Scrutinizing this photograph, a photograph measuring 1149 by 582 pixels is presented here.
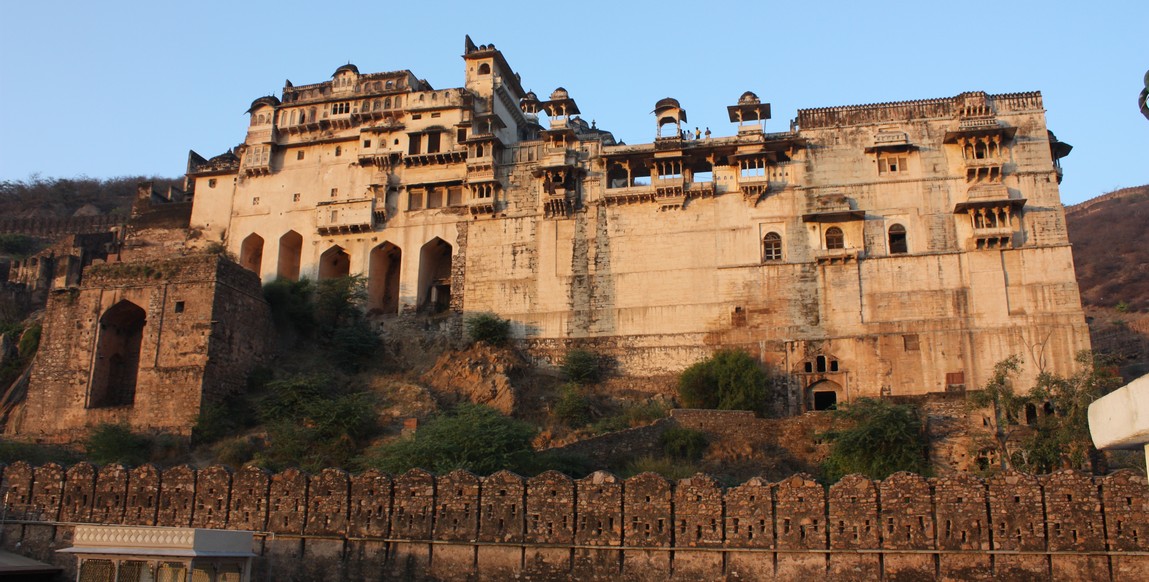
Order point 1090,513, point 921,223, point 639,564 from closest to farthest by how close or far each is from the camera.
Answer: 1. point 1090,513
2. point 639,564
3. point 921,223

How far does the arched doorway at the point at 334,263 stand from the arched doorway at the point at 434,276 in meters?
3.06

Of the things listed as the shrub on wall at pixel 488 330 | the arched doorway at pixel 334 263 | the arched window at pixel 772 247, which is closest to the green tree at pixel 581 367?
the shrub on wall at pixel 488 330

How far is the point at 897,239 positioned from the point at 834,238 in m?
2.17

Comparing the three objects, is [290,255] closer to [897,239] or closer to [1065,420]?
[897,239]

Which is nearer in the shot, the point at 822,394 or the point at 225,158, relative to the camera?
the point at 822,394

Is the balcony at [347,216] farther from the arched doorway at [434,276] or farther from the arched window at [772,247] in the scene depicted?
the arched window at [772,247]

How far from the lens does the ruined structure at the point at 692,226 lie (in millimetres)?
34688

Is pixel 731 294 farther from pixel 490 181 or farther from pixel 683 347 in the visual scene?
pixel 490 181

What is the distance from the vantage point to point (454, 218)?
40594 mm

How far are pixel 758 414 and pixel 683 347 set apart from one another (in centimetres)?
427

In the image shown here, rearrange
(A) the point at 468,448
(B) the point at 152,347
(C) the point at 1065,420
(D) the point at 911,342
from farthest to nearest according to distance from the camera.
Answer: (D) the point at 911,342
(B) the point at 152,347
(C) the point at 1065,420
(A) the point at 468,448

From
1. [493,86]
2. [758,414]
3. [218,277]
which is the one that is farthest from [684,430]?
[493,86]

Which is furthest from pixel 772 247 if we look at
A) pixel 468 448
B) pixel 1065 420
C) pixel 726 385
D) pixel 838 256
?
pixel 468 448

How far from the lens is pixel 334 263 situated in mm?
42438
